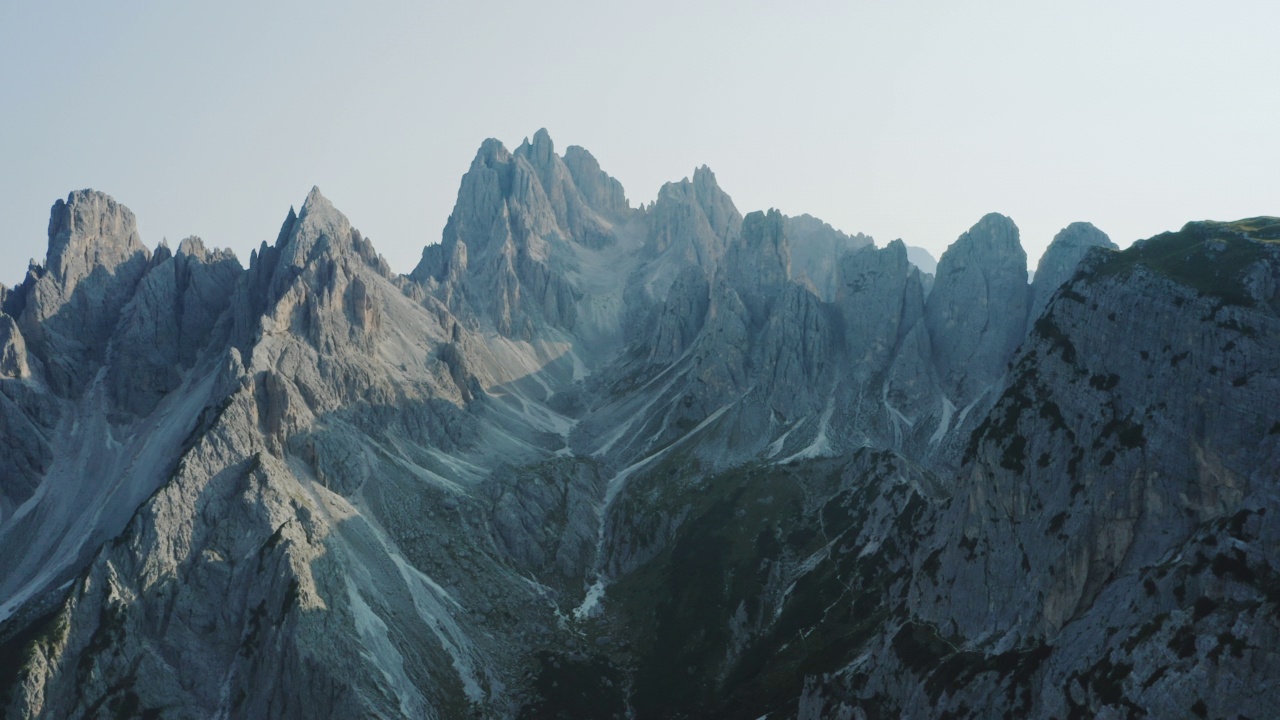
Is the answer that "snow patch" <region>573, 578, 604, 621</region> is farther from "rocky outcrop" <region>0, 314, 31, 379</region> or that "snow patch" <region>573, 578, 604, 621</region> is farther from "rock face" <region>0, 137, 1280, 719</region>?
"rocky outcrop" <region>0, 314, 31, 379</region>

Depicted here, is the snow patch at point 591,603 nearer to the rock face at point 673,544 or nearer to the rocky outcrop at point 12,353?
the rock face at point 673,544

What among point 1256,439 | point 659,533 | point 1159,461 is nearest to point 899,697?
point 1159,461

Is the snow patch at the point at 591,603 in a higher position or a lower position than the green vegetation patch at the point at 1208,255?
lower

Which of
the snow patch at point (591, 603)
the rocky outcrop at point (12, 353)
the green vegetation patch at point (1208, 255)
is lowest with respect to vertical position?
the snow patch at point (591, 603)

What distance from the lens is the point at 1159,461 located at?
231ft

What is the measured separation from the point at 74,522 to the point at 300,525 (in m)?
56.5

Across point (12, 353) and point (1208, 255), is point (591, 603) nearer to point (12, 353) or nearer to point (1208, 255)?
point (1208, 255)

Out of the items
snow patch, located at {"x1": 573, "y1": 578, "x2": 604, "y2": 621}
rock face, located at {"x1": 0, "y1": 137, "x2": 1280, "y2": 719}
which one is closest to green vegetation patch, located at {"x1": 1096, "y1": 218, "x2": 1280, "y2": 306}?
rock face, located at {"x1": 0, "y1": 137, "x2": 1280, "y2": 719}

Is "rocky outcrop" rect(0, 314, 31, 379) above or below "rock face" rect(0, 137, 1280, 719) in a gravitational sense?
above

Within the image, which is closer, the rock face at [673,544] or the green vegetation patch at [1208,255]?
the rock face at [673,544]

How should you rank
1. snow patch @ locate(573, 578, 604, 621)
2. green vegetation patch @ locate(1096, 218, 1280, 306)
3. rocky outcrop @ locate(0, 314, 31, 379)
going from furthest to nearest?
rocky outcrop @ locate(0, 314, 31, 379), snow patch @ locate(573, 578, 604, 621), green vegetation patch @ locate(1096, 218, 1280, 306)

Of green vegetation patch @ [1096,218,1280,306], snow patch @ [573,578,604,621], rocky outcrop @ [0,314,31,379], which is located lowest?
snow patch @ [573,578,604,621]

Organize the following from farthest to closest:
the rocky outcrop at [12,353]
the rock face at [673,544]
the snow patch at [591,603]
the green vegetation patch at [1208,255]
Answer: the rocky outcrop at [12,353] < the snow patch at [591,603] < the green vegetation patch at [1208,255] < the rock face at [673,544]

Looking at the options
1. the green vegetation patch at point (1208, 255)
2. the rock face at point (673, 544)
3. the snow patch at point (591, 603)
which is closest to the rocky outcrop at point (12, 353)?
the rock face at point (673, 544)
